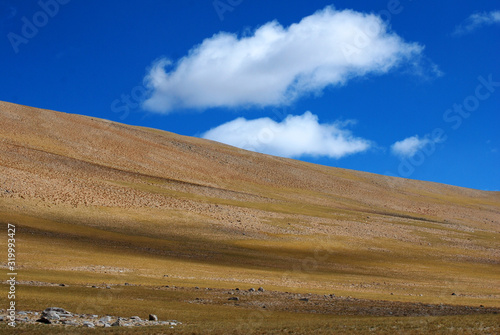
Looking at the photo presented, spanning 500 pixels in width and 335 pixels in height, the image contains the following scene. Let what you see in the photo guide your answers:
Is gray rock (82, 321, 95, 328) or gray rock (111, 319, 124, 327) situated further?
gray rock (111, 319, 124, 327)

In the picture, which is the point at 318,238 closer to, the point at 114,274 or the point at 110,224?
the point at 110,224

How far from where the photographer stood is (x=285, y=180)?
375 ft

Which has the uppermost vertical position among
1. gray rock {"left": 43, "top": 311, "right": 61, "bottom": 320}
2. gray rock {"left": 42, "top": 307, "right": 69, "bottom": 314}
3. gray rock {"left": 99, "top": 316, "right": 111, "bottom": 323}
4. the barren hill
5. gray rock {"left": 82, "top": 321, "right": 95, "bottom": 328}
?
the barren hill

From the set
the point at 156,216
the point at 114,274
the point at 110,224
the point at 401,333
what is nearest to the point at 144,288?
the point at 114,274

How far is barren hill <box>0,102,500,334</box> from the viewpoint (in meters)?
34.4

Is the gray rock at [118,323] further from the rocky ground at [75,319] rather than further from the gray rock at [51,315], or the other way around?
the gray rock at [51,315]

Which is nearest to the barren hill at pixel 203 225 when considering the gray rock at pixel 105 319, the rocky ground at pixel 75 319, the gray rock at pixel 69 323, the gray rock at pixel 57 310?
the gray rock at pixel 57 310

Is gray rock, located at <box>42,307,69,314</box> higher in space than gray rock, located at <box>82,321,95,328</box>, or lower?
higher

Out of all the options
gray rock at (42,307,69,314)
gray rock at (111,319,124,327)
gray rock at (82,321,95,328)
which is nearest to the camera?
gray rock at (82,321,95,328)

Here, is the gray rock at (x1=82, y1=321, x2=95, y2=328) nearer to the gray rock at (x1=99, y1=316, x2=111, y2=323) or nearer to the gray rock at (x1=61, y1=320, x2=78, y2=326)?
the gray rock at (x1=61, y1=320, x2=78, y2=326)

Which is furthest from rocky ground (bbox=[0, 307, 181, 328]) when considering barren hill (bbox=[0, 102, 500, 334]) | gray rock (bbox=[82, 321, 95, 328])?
barren hill (bbox=[0, 102, 500, 334])

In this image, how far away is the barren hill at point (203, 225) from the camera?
34375 mm

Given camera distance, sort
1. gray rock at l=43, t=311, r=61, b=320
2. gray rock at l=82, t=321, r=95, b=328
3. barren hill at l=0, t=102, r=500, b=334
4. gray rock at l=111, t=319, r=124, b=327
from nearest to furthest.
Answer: gray rock at l=82, t=321, r=95, b=328 → gray rock at l=43, t=311, r=61, b=320 → gray rock at l=111, t=319, r=124, b=327 → barren hill at l=0, t=102, r=500, b=334

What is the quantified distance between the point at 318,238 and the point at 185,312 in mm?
41050
